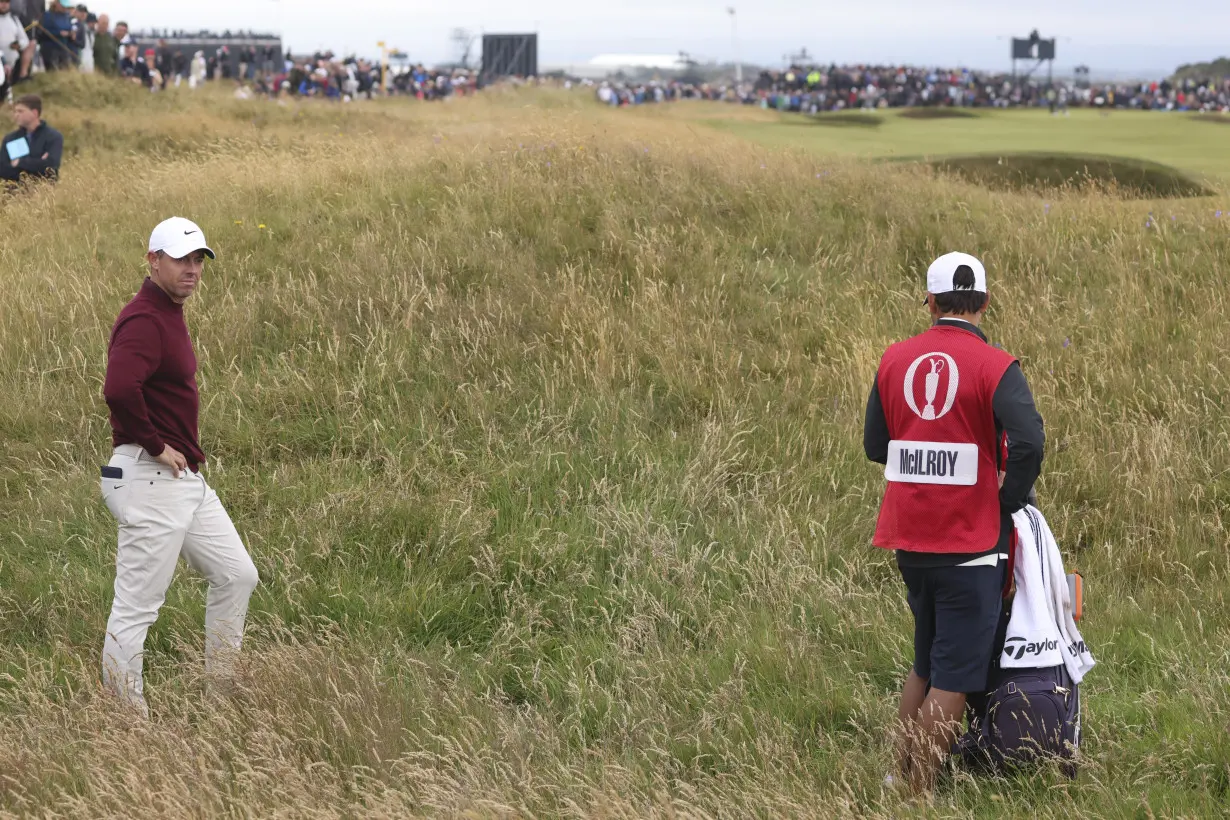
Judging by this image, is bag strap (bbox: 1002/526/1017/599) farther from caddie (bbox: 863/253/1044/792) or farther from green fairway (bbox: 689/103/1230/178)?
green fairway (bbox: 689/103/1230/178)

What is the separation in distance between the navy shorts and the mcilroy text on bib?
313 millimetres

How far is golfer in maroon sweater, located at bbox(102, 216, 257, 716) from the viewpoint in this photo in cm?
484

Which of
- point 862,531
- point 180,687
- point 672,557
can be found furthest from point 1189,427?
point 180,687

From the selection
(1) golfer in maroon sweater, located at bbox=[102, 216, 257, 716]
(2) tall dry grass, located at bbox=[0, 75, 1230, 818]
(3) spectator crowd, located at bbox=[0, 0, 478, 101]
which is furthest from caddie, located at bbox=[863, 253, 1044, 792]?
(3) spectator crowd, located at bbox=[0, 0, 478, 101]

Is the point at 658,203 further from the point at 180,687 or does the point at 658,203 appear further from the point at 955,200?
the point at 180,687

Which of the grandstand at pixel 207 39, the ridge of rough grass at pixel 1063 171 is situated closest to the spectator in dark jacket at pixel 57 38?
the ridge of rough grass at pixel 1063 171

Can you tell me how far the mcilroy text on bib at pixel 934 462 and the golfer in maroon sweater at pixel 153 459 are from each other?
2.81 meters

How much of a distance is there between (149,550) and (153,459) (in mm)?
375

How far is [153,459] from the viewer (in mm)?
4910

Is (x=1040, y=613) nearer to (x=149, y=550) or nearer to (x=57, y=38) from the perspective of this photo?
(x=149, y=550)

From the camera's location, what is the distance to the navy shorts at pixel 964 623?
4.10m

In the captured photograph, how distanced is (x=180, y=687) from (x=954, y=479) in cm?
338

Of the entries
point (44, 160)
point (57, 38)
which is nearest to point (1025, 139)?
point (44, 160)

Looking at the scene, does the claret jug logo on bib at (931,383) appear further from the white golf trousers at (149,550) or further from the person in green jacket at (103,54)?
the person in green jacket at (103,54)
